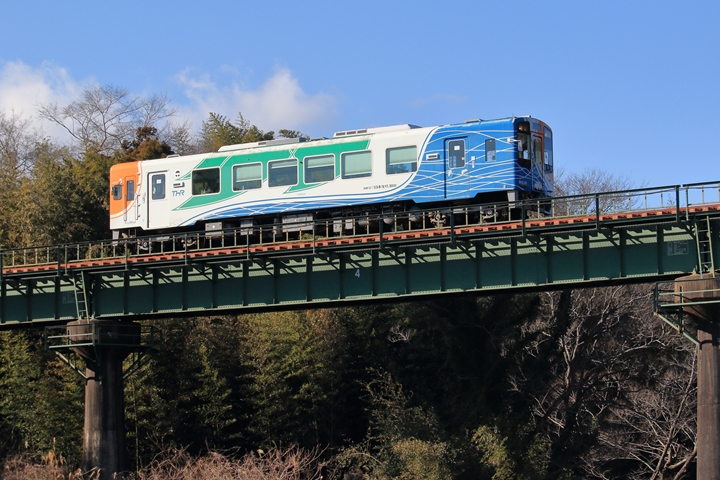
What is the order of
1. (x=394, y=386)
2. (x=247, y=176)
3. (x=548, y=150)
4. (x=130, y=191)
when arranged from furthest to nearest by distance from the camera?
1. (x=394, y=386)
2. (x=130, y=191)
3. (x=247, y=176)
4. (x=548, y=150)

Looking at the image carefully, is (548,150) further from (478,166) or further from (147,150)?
(147,150)

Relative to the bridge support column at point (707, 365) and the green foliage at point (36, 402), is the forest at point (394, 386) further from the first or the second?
the bridge support column at point (707, 365)

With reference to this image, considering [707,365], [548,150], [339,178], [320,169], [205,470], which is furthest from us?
[320,169]

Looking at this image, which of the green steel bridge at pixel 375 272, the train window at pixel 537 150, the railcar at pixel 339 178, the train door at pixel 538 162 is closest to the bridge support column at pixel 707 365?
the green steel bridge at pixel 375 272

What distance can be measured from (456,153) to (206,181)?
415 inches

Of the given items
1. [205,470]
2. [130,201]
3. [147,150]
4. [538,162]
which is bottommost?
[205,470]

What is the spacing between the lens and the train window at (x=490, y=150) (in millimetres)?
31536

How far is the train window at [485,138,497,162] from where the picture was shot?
31536mm

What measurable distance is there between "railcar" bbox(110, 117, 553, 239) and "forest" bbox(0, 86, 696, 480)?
7.13 metres

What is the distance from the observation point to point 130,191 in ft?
127

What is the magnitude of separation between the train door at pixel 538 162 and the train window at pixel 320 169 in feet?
24.0

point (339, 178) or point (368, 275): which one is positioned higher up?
point (339, 178)

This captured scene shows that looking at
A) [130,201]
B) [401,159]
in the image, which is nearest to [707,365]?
[401,159]

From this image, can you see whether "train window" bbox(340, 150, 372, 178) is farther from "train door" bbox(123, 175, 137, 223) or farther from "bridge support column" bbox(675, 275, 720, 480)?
"bridge support column" bbox(675, 275, 720, 480)
